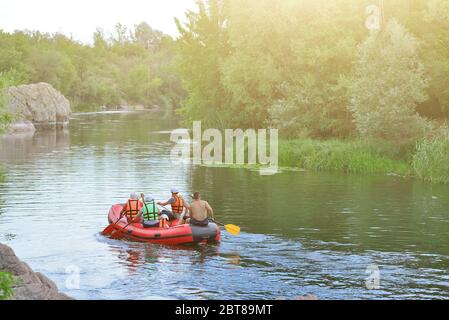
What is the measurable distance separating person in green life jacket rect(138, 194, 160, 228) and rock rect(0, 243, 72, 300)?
8402 mm

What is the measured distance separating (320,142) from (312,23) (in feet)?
28.7

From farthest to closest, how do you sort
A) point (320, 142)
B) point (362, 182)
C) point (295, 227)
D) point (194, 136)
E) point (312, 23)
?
point (194, 136), point (312, 23), point (320, 142), point (362, 182), point (295, 227)

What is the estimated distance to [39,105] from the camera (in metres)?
80.1

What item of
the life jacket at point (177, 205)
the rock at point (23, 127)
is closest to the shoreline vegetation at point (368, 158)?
the life jacket at point (177, 205)

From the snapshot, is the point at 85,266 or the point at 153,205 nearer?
the point at 85,266

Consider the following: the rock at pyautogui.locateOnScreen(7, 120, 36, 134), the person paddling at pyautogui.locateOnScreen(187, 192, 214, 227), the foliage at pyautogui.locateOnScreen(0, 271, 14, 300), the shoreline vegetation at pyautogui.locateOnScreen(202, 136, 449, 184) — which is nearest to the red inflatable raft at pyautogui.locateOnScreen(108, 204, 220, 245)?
the person paddling at pyautogui.locateOnScreen(187, 192, 214, 227)

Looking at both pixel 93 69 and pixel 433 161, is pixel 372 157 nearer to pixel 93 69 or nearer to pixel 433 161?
pixel 433 161

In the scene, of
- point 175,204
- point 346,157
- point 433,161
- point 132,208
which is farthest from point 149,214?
point 346,157

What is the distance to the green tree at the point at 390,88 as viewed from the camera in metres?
38.9

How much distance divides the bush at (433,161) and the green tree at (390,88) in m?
2.67

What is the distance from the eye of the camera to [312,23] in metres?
47.7
